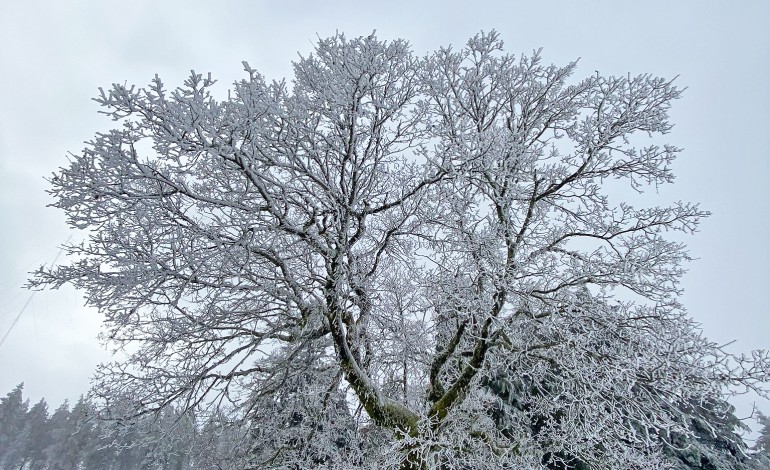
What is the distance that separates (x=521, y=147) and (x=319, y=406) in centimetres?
539

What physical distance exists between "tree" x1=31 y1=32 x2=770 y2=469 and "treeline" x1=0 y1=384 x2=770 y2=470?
16.3 inches

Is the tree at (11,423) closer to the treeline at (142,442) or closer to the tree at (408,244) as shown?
the treeline at (142,442)

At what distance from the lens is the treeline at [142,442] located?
579cm

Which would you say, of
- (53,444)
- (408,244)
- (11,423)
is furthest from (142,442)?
(11,423)

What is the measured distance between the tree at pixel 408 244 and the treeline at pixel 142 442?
1.36ft

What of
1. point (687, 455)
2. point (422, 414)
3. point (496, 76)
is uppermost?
point (496, 76)

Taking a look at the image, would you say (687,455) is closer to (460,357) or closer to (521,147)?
(460,357)

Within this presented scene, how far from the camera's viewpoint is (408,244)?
21.1 feet

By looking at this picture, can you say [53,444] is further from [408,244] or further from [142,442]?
[408,244]

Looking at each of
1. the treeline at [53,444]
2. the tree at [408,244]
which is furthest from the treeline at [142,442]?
the tree at [408,244]

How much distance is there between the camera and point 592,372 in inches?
170

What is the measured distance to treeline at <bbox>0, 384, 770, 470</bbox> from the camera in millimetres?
5785

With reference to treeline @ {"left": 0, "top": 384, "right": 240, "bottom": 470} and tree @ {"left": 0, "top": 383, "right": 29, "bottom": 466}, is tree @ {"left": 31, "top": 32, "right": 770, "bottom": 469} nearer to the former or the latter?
treeline @ {"left": 0, "top": 384, "right": 240, "bottom": 470}

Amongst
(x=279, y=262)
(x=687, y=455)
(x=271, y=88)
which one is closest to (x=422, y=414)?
(x=279, y=262)
